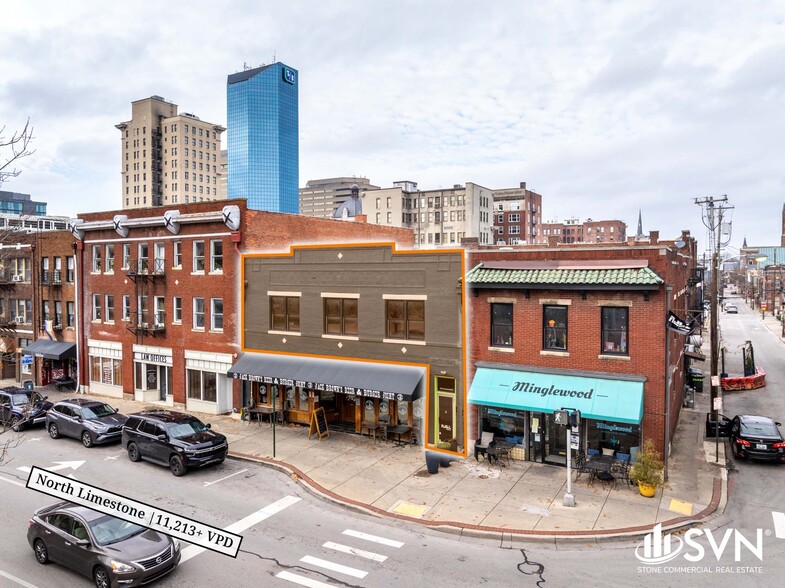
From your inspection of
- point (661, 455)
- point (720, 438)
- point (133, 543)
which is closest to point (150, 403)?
point (133, 543)

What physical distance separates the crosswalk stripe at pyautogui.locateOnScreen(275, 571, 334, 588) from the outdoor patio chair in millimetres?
9294

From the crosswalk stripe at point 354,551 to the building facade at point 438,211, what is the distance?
11206 cm

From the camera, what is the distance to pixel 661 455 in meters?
19.1

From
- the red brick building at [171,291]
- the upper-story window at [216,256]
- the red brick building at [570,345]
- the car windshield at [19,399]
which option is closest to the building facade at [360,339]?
the red brick building at [570,345]

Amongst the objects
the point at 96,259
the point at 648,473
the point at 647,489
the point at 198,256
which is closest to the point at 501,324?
the point at 648,473

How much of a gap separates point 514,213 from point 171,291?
12307 centimetres

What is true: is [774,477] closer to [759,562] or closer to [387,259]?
[759,562]

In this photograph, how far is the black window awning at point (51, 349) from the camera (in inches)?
1495

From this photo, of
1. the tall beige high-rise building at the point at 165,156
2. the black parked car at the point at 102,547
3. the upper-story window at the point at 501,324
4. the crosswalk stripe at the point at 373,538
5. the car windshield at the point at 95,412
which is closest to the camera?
the black parked car at the point at 102,547

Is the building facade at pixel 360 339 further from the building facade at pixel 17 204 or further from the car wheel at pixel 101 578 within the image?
the building facade at pixel 17 204

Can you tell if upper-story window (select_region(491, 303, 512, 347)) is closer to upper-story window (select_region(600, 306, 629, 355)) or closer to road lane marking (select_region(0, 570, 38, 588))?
upper-story window (select_region(600, 306, 629, 355))

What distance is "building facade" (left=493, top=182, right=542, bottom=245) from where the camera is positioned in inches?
5714

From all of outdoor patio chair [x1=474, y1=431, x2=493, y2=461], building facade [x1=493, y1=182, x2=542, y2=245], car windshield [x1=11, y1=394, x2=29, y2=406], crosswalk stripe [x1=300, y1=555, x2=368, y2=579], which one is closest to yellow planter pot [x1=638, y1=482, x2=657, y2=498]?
outdoor patio chair [x1=474, y1=431, x2=493, y2=461]

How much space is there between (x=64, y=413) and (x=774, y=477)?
28.8m
